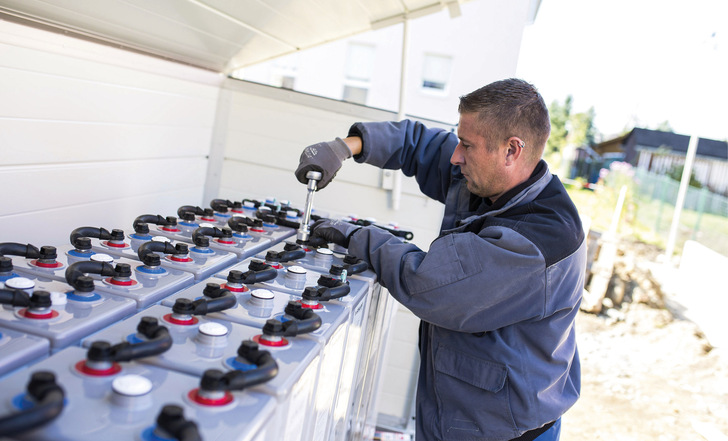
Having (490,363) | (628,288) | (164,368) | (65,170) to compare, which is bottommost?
(628,288)

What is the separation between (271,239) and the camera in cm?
215

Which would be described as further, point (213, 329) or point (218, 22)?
point (218, 22)

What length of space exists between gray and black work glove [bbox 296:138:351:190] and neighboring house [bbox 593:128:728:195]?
25.1 meters

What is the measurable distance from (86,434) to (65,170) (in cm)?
175

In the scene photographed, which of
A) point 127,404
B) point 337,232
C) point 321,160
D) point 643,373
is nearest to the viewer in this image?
Result: point 127,404

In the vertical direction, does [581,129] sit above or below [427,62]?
above

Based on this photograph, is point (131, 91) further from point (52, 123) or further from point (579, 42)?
point (579, 42)

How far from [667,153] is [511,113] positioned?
2996cm

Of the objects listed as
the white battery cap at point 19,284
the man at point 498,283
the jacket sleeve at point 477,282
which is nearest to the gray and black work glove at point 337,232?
the man at point 498,283

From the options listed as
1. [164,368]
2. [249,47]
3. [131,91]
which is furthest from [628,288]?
[164,368]

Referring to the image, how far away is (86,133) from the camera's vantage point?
2301 mm

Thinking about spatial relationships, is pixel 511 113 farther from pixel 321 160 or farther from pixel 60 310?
pixel 60 310

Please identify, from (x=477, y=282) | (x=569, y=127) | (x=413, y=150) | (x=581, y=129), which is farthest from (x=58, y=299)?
(x=569, y=127)

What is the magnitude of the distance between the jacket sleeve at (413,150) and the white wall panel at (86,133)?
970 mm
